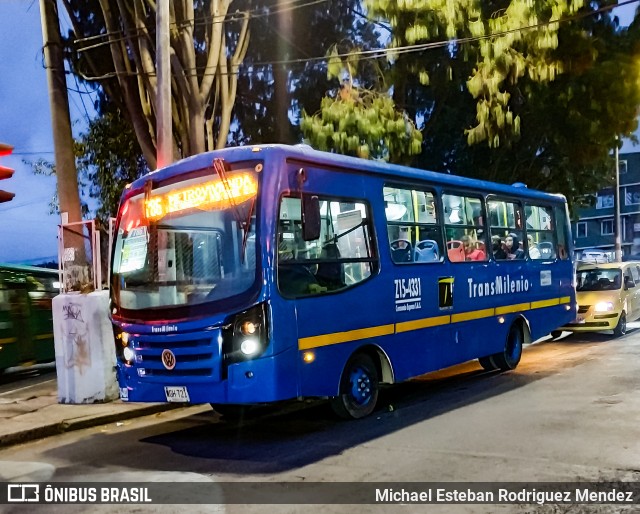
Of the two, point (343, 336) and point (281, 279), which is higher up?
point (281, 279)

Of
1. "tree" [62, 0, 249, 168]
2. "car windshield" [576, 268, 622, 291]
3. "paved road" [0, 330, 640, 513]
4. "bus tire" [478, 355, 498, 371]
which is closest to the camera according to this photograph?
"paved road" [0, 330, 640, 513]

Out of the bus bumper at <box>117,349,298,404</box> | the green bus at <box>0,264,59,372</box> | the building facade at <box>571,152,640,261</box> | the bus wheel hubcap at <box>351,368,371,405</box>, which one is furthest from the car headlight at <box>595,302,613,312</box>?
the building facade at <box>571,152,640,261</box>

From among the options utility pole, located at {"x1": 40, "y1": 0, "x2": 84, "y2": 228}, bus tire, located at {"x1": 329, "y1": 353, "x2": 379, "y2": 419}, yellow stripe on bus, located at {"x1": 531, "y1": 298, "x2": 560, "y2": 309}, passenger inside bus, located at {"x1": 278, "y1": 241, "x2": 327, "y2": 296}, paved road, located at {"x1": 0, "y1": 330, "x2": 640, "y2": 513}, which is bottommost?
paved road, located at {"x1": 0, "y1": 330, "x2": 640, "y2": 513}

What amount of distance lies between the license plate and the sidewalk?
6.70 ft

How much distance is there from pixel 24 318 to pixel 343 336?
805 centimetres

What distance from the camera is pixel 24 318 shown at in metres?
13.1

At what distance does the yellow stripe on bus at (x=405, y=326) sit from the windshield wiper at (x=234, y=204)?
1202 mm

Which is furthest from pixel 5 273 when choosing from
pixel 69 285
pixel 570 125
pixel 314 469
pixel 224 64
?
pixel 570 125

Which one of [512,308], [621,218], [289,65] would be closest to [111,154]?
[289,65]

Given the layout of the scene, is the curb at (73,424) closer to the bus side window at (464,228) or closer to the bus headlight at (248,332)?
the bus headlight at (248,332)

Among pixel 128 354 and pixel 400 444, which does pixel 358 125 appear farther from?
pixel 400 444

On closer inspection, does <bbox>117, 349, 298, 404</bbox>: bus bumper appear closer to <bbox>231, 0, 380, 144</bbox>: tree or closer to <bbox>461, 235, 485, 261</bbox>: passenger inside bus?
<bbox>461, 235, 485, 261</bbox>: passenger inside bus

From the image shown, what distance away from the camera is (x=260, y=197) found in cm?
684

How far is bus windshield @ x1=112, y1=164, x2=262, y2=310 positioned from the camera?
687 centimetres
